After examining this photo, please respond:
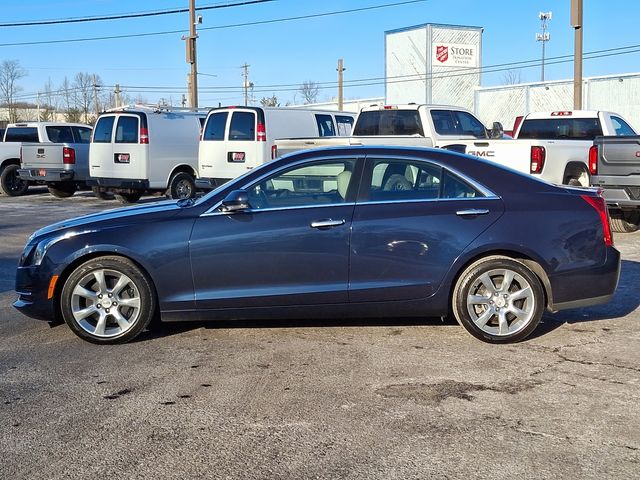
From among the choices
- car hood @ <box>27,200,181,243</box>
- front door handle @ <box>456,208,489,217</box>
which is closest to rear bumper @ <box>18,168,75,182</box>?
car hood @ <box>27,200,181,243</box>

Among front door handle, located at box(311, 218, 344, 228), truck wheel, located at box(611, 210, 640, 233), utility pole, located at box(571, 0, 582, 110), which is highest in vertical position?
utility pole, located at box(571, 0, 582, 110)

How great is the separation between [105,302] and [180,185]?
1207 centimetres

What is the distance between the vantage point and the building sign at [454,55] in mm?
42888

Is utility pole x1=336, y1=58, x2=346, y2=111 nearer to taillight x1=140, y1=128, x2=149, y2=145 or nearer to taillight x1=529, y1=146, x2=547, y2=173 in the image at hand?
taillight x1=140, y1=128, x2=149, y2=145

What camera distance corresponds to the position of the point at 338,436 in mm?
3900

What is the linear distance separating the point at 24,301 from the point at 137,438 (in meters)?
2.38

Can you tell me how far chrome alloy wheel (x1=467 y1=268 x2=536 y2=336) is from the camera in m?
5.62

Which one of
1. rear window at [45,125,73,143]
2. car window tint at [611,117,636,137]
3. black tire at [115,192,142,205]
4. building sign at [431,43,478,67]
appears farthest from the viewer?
building sign at [431,43,478,67]

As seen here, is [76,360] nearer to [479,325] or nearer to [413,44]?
[479,325]

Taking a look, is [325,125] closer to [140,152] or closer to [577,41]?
[140,152]

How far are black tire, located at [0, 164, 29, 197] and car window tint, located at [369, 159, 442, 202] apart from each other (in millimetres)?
17898

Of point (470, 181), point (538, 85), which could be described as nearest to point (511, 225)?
point (470, 181)

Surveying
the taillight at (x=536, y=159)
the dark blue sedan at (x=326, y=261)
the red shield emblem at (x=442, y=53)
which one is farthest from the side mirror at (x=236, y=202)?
the red shield emblem at (x=442, y=53)

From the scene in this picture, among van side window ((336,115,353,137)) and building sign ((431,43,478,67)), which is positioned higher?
building sign ((431,43,478,67))
